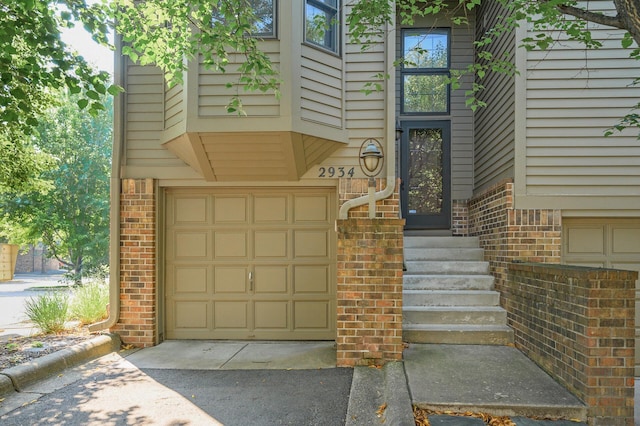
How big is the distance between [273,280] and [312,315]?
28.1 inches

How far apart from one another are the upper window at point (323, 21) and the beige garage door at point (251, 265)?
6.16 ft

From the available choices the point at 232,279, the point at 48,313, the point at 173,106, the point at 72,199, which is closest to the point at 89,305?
the point at 48,313

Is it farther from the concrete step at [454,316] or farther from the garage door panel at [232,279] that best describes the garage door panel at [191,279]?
the concrete step at [454,316]

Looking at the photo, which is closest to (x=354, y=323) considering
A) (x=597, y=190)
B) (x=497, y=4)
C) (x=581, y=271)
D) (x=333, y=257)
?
(x=333, y=257)

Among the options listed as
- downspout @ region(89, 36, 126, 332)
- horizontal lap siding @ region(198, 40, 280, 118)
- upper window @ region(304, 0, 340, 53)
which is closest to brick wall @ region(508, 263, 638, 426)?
horizontal lap siding @ region(198, 40, 280, 118)

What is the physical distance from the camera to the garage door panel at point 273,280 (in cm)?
545

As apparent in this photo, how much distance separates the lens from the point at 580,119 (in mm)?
4789

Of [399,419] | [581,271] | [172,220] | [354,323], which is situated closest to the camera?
[399,419]

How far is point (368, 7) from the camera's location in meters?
4.45

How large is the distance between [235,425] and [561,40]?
5368mm

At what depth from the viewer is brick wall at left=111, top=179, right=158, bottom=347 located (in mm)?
5199

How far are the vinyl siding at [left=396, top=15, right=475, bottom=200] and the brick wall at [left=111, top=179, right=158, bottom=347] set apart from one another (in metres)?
4.30

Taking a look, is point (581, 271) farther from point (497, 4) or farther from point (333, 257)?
point (497, 4)

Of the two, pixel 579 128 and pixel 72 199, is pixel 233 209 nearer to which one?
pixel 579 128
